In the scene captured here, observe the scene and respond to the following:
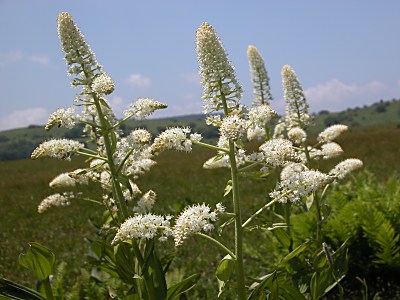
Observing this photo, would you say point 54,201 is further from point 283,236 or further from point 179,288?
point 283,236

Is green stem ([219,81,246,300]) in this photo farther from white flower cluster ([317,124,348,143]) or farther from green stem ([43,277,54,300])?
white flower cluster ([317,124,348,143])

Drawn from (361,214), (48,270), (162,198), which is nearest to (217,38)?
(48,270)

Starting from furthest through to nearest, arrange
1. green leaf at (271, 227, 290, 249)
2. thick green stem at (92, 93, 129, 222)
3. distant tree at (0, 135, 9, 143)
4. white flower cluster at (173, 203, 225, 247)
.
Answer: distant tree at (0, 135, 9, 143) → green leaf at (271, 227, 290, 249) → thick green stem at (92, 93, 129, 222) → white flower cluster at (173, 203, 225, 247)

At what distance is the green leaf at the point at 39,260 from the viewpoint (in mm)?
3184

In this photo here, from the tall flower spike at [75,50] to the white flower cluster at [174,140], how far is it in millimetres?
805

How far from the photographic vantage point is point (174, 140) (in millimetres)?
3043

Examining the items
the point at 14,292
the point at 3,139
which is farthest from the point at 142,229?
the point at 3,139

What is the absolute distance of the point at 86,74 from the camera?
3.48 metres

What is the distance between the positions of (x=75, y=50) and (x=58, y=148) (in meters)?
0.74

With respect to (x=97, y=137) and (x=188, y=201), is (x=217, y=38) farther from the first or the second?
(x=188, y=201)

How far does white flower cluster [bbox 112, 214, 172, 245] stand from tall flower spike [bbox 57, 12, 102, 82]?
123cm

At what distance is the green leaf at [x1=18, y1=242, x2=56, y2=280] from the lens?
3.18 meters

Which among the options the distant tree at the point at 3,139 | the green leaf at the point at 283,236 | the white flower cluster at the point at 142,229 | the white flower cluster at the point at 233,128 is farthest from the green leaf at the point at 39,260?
the distant tree at the point at 3,139

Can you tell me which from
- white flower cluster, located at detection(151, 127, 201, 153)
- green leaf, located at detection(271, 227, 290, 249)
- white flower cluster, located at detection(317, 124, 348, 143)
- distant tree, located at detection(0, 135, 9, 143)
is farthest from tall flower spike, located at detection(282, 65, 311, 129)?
distant tree, located at detection(0, 135, 9, 143)
